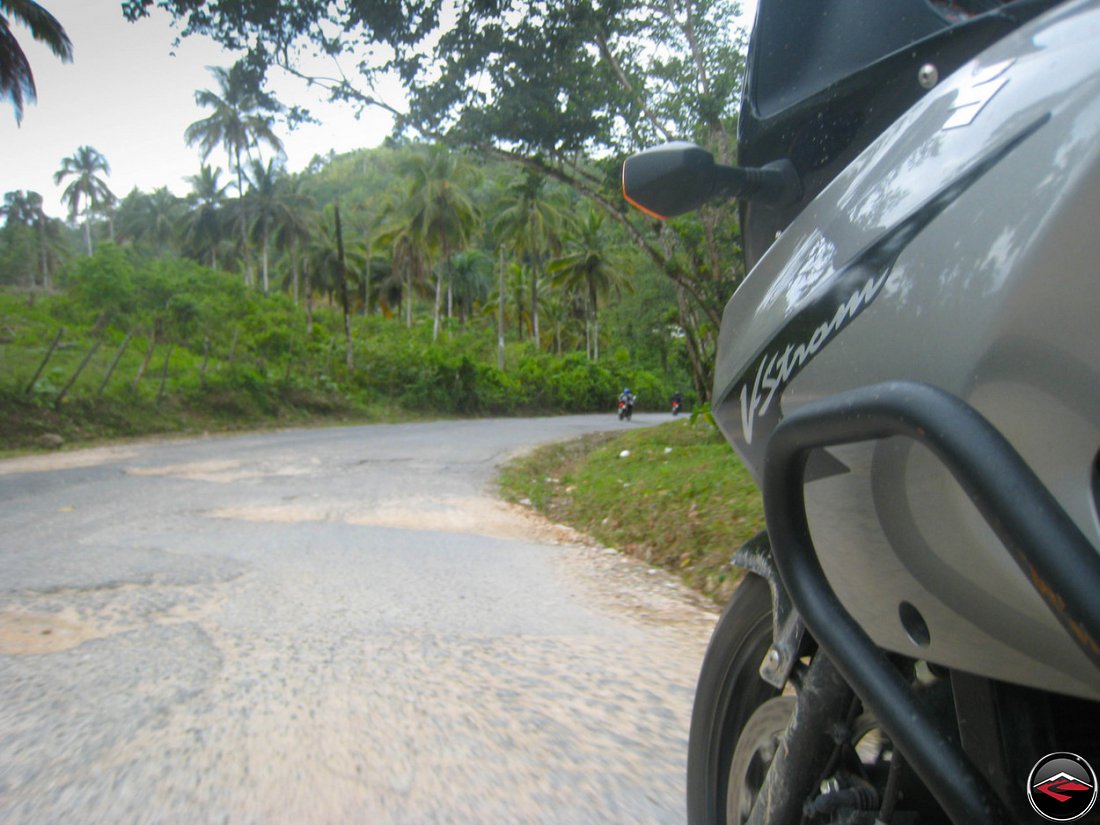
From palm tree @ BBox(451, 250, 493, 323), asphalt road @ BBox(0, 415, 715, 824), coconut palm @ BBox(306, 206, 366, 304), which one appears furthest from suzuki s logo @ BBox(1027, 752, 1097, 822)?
palm tree @ BBox(451, 250, 493, 323)

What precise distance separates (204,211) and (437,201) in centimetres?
2929

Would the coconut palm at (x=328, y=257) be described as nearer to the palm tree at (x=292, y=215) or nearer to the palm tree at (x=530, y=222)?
the palm tree at (x=292, y=215)

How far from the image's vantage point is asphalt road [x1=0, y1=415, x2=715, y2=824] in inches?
94.8

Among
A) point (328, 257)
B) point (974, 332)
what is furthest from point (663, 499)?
point (328, 257)

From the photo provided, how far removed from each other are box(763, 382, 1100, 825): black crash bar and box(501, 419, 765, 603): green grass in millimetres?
4011

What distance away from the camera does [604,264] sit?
145 ft

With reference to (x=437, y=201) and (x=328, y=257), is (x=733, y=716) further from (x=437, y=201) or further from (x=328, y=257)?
(x=328, y=257)

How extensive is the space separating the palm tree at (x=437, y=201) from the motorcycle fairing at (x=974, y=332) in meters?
39.2

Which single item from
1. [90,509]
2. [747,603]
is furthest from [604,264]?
[747,603]

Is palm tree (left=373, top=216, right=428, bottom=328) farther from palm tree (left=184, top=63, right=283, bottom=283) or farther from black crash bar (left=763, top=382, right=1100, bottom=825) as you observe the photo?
black crash bar (left=763, top=382, right=1100, bottom=825)

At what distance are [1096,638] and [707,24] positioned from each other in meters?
13.2

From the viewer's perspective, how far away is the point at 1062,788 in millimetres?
987

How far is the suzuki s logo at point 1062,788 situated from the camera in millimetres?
973

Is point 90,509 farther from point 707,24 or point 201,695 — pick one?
point 707,24
